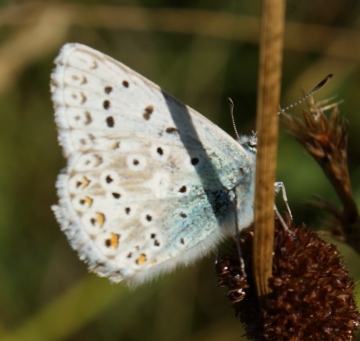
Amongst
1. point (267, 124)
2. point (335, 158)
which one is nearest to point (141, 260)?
point (335, 158)

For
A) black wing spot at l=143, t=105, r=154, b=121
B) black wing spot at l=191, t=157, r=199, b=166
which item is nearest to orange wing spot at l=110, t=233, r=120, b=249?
black wing spot at l=191, t=157, r=199, b=166

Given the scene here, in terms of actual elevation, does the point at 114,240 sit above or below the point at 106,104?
below

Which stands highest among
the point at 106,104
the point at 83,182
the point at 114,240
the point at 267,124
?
the point at 267,124

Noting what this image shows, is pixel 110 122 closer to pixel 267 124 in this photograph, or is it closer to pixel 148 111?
→ pixel 148 111

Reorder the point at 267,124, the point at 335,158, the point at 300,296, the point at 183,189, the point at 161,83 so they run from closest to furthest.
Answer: the point at 267,124, the point at 335,158, the point at 300,296, the point at 183,189, the point at 161,83

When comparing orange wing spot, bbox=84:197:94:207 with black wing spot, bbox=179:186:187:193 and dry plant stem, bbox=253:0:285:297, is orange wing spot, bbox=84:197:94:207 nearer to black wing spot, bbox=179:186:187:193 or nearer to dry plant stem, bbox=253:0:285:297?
black wing spot, bbox=179:186:187:193

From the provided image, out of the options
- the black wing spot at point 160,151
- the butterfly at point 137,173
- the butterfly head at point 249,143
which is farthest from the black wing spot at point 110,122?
the butterfly head at point 249,143

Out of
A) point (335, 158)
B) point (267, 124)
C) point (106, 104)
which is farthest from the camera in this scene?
point (106, 104)
